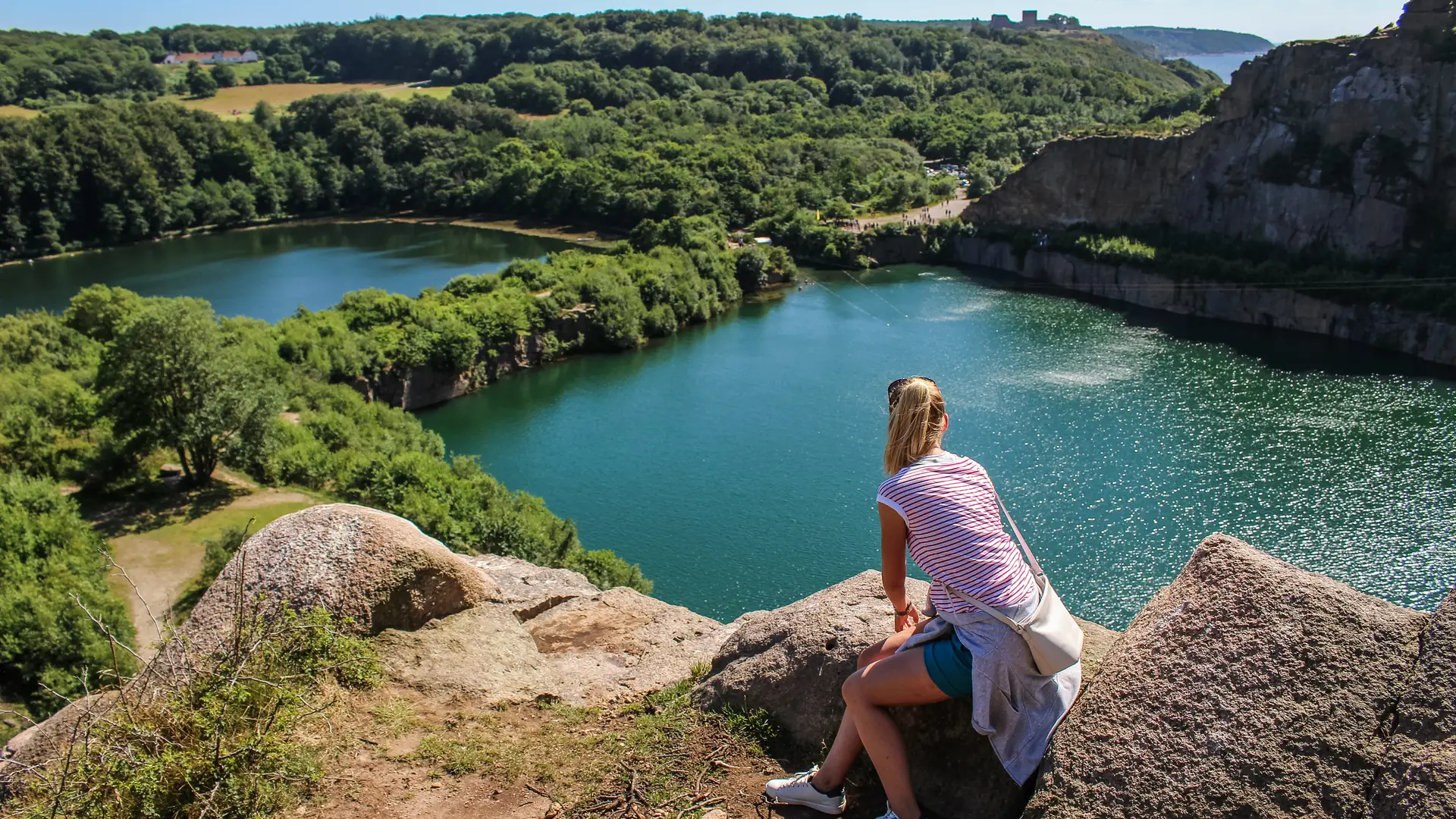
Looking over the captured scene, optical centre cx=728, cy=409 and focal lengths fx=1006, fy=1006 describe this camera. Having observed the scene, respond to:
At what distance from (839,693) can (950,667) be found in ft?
4.70

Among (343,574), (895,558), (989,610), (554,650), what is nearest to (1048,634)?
(989,610)

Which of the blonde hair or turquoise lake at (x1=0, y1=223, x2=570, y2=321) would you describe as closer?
the blonde hair

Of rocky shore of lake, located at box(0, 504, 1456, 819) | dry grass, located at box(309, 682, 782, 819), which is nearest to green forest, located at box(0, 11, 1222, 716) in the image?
dry grass, located at box(309, 682, 782, 819)

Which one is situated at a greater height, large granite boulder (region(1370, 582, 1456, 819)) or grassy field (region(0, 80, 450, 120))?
grassy field (region(0, 80, 450, 120))

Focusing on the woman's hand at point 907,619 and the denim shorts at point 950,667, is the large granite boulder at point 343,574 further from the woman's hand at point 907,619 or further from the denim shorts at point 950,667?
the denim shorts at point 950,667

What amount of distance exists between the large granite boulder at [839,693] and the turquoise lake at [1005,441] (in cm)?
1705

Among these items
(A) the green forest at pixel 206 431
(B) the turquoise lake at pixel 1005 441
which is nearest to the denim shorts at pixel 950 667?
(A) the green forest at pixel 206 431

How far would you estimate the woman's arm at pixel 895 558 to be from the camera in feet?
18.7

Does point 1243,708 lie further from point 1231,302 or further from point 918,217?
point 918,217

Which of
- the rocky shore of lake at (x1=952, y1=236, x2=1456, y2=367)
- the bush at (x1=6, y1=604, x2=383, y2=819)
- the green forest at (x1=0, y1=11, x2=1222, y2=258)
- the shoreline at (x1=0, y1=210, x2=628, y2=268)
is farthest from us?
the green forest at (x1=0, y1=11, x2=1222, y2=258)

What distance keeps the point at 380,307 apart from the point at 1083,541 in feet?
109

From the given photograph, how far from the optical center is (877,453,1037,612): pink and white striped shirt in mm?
5449

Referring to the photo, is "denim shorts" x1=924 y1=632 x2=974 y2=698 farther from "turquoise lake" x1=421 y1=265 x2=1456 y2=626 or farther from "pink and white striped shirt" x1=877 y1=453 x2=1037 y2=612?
"turquoise lake" x1=421 y1=265 x2=1456 y2=626

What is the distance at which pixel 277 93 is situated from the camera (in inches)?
5246
